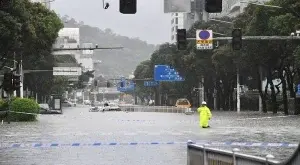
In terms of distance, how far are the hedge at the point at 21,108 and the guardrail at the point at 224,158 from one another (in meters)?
42.1

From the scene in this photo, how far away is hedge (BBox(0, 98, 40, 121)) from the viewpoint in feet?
177

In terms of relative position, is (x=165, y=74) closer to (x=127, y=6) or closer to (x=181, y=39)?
(x=181, y=39)

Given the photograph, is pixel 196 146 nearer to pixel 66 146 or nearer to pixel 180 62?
pixel 66 146

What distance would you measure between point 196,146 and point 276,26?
44100mm

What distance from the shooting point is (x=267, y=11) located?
6053cm

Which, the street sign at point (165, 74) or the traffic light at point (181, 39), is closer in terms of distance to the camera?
the traffic light at point (181, 39)

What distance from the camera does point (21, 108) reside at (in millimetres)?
54406

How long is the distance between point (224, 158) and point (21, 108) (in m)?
45.4

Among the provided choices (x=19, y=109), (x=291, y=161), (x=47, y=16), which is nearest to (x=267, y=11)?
(x=47, y=16)

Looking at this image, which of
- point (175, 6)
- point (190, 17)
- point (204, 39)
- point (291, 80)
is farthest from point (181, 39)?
point (190, 17)

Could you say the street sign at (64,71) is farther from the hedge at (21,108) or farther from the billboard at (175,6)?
the billboard at (175,6)

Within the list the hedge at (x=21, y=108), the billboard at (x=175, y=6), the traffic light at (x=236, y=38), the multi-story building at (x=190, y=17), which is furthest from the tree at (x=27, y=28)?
the multi-story building at (x=190, y=17)

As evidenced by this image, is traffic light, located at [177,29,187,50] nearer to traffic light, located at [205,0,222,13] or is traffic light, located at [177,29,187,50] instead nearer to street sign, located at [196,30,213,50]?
street sign, located at [196,30,213,50]

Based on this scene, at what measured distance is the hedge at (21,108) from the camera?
177 feet
